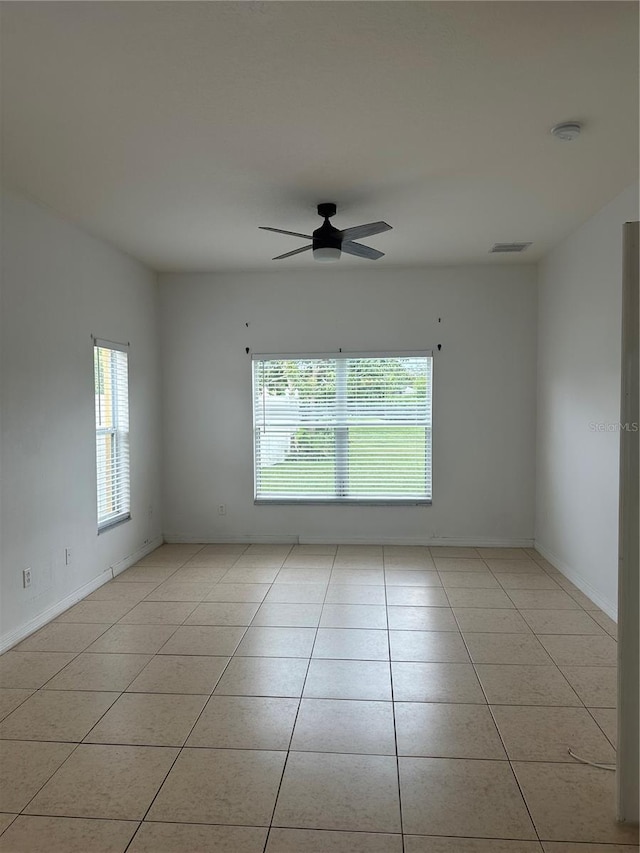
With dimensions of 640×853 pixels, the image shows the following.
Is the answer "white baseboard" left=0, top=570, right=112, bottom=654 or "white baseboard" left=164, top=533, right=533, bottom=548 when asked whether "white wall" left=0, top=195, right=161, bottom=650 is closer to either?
"white baseboard" left=0, top=570, right=112, bottom=654

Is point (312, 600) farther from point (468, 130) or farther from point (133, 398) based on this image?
point (468, 130)

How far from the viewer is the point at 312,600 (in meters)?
4.41

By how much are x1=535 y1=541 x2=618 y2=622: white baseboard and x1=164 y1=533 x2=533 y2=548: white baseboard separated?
37cm

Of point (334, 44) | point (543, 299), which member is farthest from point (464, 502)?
point (334, 44)

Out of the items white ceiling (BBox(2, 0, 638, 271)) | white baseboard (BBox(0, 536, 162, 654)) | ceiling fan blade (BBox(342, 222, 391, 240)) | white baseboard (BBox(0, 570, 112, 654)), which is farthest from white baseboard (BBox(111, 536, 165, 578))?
ceiling fan blade (BBox(342, 222, 391, 240))

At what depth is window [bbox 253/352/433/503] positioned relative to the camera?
6.02 metres

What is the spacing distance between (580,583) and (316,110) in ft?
12.6

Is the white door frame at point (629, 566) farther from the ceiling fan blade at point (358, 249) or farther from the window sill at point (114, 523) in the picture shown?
the window sill at point (114, 523)

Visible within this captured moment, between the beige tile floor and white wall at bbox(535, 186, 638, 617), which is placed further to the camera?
white wall at bbox(535, 186, 638, 617)

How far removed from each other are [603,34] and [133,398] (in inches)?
176

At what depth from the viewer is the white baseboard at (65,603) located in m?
3.64

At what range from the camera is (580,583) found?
4637 mm

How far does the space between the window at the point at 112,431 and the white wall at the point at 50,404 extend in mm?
Answer: 128

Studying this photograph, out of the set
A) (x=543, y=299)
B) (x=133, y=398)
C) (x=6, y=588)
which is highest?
(x=543, y=299)
